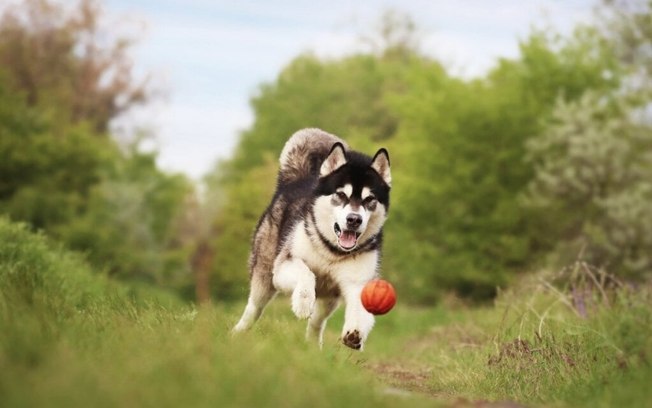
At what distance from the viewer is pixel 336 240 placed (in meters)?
7.82

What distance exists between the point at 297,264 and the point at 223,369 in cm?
319

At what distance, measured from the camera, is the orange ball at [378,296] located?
7.13 m

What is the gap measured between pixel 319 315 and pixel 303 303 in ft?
4.52

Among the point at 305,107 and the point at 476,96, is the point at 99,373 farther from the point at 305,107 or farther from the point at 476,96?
the point at 305,107

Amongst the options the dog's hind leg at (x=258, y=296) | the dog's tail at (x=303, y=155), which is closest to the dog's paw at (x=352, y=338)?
the dog's hind leg at (x=258, y=296)

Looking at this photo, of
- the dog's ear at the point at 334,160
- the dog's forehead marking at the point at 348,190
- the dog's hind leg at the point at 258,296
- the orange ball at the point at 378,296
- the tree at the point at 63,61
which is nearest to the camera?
the orange ball at the point at 378,296

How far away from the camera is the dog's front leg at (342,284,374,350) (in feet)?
23.8

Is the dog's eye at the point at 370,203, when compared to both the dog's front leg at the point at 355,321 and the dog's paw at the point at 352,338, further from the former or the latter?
the dog's paw at the point at 352,338

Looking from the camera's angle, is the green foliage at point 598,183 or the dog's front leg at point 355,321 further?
the green foliage at point 598,183

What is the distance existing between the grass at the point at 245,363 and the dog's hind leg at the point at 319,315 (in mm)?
632

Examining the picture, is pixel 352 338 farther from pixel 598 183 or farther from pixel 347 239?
pixel 598 183

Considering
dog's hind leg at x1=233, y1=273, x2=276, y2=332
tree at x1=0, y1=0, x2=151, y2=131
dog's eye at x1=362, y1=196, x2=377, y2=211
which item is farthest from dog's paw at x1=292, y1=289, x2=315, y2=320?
tree at x1=0, y1=0, x2=151, y2=131

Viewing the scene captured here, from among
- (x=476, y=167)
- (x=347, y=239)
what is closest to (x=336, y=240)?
(x=347, y=239)

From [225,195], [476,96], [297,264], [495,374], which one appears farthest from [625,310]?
[225,195]
